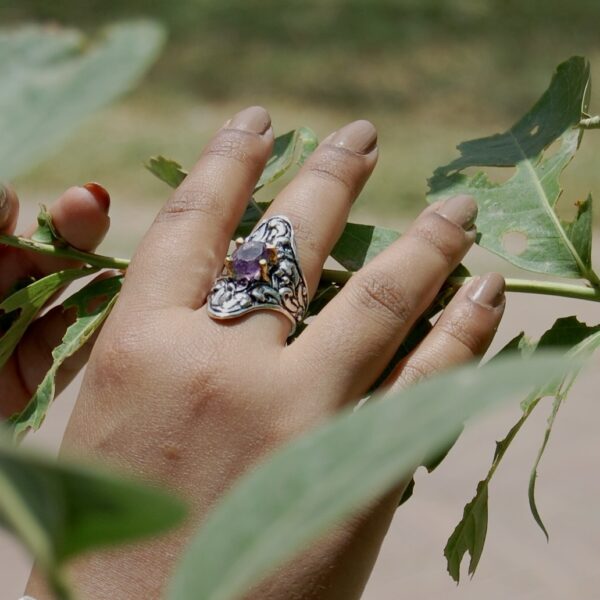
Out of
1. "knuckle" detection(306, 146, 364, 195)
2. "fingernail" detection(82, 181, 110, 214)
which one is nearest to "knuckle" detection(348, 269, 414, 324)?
"knuckle" detection(306, 146, 364, 195)

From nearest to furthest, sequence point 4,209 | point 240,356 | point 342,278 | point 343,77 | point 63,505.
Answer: point 63,505 → point 240,356 → point 342,278 → point 4,209 → point 343,77

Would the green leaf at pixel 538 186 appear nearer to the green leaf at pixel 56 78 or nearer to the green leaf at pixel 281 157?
the green leaf at pixel 281 157

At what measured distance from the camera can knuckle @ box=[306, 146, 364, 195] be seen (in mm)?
804

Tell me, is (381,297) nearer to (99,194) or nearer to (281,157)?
(281,157)

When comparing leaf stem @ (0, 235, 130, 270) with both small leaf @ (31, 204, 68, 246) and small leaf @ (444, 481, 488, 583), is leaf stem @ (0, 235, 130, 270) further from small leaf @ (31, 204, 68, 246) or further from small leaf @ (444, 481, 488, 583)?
small leaf @ (444, 481, 488, 583)

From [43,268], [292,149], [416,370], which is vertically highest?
[292,149]

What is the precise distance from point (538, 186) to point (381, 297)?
184mm

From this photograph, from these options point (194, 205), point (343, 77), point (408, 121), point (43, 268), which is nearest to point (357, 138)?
point (194, 205)

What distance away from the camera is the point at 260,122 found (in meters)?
0.83

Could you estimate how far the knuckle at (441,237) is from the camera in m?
0.74

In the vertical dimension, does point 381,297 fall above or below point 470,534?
above

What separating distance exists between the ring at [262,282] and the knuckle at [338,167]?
Result: 0.09 meters

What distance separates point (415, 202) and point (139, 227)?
105cm

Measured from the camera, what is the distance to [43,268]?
1029 mm
